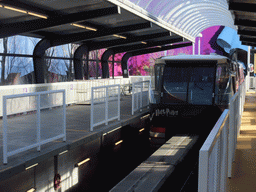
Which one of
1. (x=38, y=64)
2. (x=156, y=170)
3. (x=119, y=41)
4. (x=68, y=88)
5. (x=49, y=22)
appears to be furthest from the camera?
(x=119, y=41)

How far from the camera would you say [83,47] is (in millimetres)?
22406

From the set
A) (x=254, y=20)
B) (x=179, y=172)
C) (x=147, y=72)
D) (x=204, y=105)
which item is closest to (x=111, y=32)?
(x=254, y=20)

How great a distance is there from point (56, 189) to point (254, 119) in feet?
37.3

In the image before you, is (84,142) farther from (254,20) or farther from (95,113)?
(254,20)

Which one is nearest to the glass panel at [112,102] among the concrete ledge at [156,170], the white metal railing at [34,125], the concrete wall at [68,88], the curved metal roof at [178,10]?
the concrete ledge at [156,170]

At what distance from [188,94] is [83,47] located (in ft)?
35.8

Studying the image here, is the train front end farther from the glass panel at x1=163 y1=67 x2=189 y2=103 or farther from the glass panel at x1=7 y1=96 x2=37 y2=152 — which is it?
the glass panel at x1=7 y1=96 x2=37 y2=152

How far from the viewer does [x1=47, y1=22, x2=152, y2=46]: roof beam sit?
730 inches

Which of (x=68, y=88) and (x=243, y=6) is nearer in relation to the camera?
(x=243, y=6)

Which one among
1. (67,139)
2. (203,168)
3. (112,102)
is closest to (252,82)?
(112,102)

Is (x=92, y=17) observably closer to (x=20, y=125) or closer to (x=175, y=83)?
(x=175, y=83)

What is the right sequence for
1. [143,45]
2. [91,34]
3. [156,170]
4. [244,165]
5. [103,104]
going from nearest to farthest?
[156,170]
[244,165]
[103,104]
[91,34]
[143,45]

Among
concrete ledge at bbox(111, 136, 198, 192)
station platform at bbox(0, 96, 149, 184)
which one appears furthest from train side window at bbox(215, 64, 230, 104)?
station platform at bbox(0, 96, 149, 184)

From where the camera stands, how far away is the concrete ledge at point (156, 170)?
6616 mm
